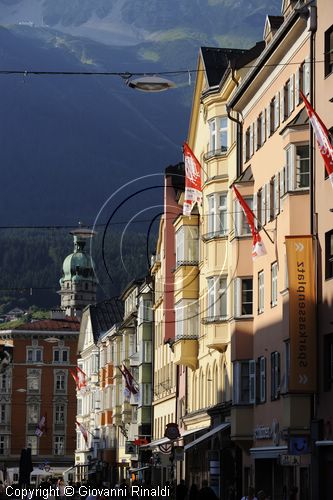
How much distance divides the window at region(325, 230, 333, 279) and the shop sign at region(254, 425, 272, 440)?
399 inches

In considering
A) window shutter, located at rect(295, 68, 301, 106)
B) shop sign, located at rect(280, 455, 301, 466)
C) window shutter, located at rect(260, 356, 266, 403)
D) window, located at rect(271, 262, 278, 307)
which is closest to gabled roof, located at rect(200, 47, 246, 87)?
window, located at rect(271, 262, 278, 307)

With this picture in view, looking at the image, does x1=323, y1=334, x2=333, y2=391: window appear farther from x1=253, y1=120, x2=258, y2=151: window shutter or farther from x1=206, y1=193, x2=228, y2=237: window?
x1=206, y1=193, x2=228, y2=237: window

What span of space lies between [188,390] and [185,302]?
7.73m

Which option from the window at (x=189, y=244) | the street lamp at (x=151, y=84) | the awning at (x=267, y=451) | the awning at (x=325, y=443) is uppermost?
the window at (x=189, y=244)

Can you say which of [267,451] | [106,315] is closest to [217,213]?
[267,451]

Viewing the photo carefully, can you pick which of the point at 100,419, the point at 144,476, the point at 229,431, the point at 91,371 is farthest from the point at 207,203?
the point at 91,371

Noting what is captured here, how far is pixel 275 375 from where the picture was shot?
52.3 meters

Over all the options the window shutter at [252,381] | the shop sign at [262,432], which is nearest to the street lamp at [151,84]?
the shop sign at [262,432]

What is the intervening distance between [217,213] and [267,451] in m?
16.9

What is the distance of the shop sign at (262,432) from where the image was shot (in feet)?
174

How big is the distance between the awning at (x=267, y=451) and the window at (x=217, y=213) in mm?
14022

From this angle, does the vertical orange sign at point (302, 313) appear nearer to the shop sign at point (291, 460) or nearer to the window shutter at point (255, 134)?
the shop sign at point (291, 460)

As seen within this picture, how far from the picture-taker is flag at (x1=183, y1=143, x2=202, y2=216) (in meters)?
63.9

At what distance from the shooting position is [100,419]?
155m
